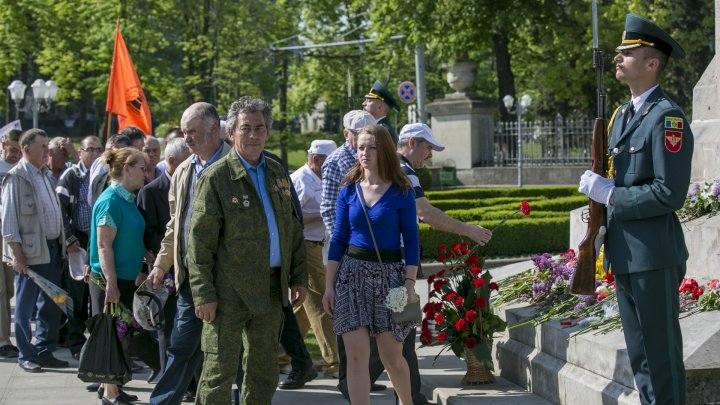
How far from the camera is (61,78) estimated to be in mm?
38094

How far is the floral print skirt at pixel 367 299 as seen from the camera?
6.18m

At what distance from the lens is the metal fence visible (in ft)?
104

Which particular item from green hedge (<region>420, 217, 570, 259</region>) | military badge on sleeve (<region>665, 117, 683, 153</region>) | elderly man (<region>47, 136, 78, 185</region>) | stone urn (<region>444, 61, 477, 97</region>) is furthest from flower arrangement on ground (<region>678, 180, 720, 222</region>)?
stone urn (<region>444, 61, 477, 97</region>)

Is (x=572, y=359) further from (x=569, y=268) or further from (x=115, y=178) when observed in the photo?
(x=115, y=178)

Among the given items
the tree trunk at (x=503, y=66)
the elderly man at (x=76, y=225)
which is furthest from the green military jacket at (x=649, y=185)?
the tree trunk at (x=503, y=66)

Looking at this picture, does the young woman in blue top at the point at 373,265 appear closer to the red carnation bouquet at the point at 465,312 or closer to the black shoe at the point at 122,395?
the red carnation bouquet at the point at 465,312

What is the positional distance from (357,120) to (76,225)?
11.7ft

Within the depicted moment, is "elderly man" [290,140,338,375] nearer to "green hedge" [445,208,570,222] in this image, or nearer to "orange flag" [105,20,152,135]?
"orange flag" [105,20,152,135]

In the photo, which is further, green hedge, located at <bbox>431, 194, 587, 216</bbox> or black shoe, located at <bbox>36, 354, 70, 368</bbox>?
green hedge, located at <bbox>431, 194, 587, 216</bbox>

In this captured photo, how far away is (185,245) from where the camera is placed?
21.1ft

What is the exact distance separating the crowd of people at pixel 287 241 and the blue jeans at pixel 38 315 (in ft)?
0.04

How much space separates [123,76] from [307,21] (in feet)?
103

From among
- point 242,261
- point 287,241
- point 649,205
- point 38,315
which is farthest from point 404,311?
point 38,315

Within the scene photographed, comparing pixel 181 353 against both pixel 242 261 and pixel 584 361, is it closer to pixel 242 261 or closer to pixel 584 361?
pixel 242 261
